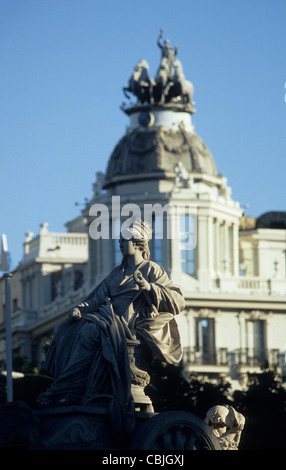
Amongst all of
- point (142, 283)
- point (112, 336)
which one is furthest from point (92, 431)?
point (142, 283)

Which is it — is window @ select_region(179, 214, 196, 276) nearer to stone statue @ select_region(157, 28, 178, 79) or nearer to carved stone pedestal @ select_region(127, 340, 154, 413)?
stone statue @ select_region(157, 28, 178, 79)

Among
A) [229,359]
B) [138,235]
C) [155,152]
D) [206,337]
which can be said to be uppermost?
[155,152]

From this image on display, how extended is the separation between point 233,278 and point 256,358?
5835 millimetres

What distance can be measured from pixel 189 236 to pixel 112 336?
11781 cm

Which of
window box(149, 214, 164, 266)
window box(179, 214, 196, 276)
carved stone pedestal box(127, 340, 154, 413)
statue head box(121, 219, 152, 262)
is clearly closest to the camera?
carved stone pedestal box(127, 340, 154, 413)

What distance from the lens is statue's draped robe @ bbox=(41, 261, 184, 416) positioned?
1528 inches

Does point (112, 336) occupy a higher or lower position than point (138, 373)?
higher

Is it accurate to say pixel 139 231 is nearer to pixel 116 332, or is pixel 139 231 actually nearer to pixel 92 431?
pixel 116 332

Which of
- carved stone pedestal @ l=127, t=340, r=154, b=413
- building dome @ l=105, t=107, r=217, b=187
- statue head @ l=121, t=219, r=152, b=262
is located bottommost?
carved stone pedestal @ l=127, t=340, r=154, b=413

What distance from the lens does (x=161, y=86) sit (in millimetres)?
159500

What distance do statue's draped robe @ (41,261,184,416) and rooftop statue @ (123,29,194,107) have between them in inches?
4650

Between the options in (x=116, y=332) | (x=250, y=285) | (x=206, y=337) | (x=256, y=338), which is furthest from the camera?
(x=250, y=285)

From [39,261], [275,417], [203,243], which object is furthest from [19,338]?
[275,417]

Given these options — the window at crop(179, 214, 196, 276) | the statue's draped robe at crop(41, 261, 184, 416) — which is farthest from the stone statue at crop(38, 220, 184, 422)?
the window at crop(179, 214, 196, 276)
